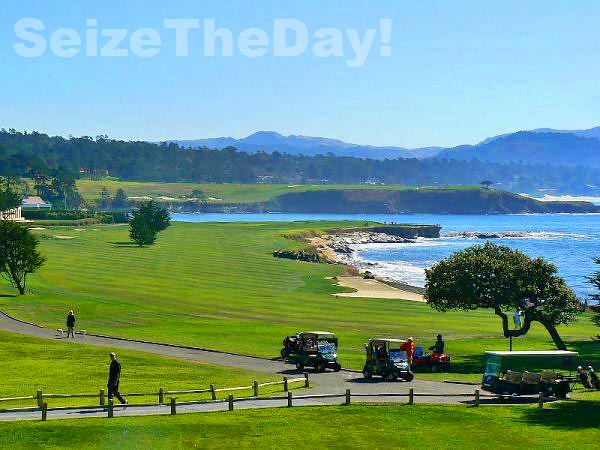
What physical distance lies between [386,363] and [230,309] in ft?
128

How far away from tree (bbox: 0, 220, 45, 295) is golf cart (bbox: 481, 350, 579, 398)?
51.9 meters

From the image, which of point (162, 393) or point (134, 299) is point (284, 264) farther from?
point (162, 393)

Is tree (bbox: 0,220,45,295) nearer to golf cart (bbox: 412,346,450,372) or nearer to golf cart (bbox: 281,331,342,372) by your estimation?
golf cart (bbox: 281,331,342,372)

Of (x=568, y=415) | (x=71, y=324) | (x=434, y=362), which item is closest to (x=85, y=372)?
(x=71, y=324)

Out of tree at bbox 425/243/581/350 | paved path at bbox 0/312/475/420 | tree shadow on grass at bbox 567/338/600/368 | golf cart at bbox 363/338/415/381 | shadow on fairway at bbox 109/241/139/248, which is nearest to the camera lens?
paved path at bbox 0/312/475/420

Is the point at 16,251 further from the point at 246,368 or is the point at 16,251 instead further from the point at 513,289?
the point at 513,289

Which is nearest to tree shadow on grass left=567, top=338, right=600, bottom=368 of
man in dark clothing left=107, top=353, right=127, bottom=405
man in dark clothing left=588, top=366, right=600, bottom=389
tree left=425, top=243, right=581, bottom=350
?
tree left=425, top=243, right=581, bottom=350

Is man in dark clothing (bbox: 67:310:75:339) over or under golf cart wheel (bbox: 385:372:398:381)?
over

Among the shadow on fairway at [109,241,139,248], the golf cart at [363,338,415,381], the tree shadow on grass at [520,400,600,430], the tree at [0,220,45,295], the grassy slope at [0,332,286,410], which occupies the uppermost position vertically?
the tree at [0,220,45,295]

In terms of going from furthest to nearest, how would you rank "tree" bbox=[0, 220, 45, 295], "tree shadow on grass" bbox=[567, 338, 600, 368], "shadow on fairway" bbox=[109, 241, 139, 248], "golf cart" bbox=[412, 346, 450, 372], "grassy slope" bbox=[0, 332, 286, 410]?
1. "shadow on fairway" bbox=[109, 241, 139, 248]
2. "tree" bbox=[0, 220, 45, 295]
3. "tree shadow on grass" bbox=[567, 338, 600, 368]
4. "golf cart" bbox=[412, 346, 450, 372]
5. "grassy slope" bbox=[0, 332, 286, 410]

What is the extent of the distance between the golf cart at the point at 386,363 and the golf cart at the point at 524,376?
571cm

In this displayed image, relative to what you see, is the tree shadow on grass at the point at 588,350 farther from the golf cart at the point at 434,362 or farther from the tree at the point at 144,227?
the tree at the point at 144,227

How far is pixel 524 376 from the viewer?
4466 centimetres

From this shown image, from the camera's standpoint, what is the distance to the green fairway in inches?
1359
